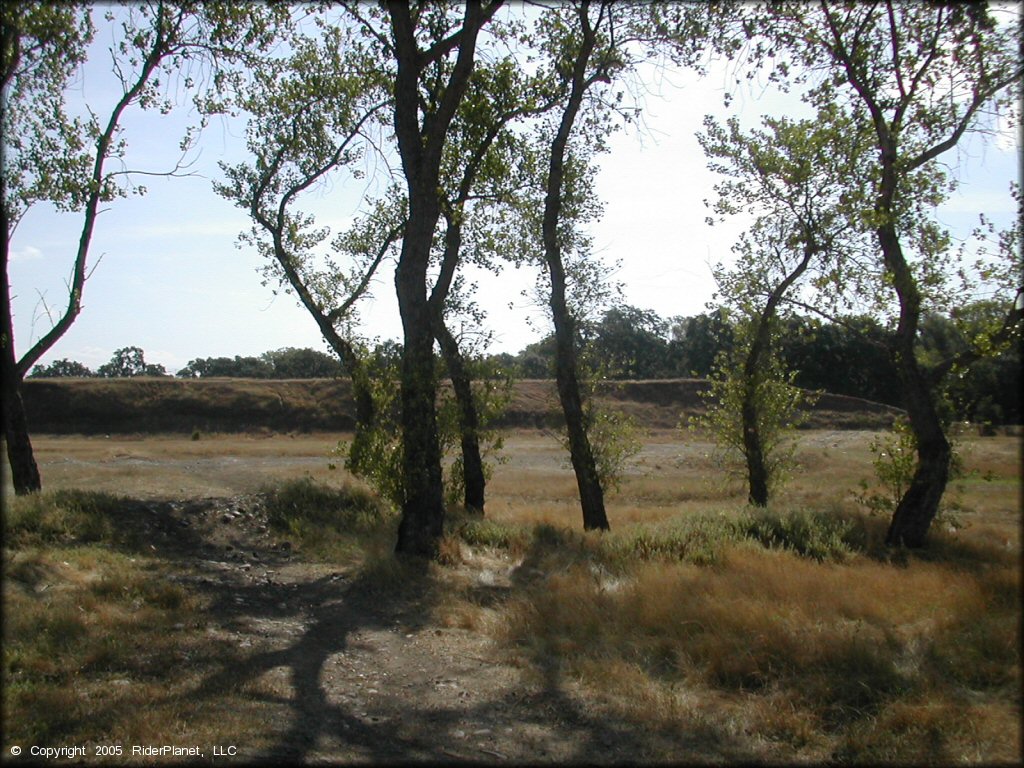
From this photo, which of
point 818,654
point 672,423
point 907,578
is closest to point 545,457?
point 672,423

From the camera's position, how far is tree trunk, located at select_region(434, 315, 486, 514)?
704 inches

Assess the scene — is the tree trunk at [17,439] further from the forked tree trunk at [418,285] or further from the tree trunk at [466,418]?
the tree trunk at [466,418]

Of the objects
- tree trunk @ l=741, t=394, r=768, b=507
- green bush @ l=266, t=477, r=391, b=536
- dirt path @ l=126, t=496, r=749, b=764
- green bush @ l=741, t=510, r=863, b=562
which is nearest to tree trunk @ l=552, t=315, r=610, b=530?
green bush @ l=741, t=510, r=863, b=562

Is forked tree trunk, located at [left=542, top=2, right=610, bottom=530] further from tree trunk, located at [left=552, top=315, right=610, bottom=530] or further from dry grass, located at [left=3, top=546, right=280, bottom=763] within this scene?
dry grass, located at [left=3, top=546, right=280, bottom=763]

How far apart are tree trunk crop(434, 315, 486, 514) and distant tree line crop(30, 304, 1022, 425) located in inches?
43.0

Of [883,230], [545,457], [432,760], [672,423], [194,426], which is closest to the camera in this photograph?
[432,760]

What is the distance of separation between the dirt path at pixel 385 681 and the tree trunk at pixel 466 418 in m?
5.58

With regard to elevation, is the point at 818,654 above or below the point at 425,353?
below

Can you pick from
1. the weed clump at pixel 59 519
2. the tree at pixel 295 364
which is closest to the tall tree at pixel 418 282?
the weed clump at pixel 59 519

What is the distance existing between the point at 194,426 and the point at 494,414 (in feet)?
157

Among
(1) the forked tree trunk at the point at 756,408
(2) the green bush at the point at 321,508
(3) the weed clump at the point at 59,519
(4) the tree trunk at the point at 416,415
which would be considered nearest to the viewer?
(3) the weed clump at the point at 59,519

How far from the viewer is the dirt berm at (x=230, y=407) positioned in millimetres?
57625

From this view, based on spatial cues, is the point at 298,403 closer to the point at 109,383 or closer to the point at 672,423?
the point at 109,383

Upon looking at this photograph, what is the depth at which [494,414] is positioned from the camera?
17359 mm
